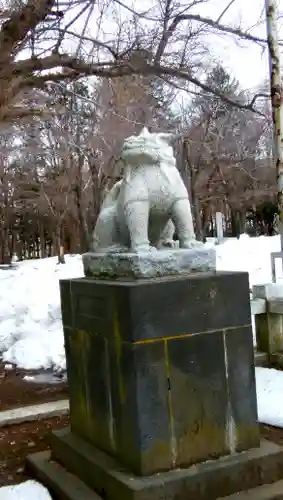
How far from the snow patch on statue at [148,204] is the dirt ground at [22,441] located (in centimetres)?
206

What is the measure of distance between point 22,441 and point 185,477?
2.46 metres

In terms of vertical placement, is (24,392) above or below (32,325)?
below

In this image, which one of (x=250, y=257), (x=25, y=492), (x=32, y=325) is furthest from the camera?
(x=250, y=257)

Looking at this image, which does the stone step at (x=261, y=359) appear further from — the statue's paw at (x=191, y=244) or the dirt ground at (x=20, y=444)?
the statue's paw at (x=191, y=244)

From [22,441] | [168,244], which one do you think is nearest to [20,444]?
[22,441]

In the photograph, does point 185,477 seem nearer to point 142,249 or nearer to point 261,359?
point 142,249

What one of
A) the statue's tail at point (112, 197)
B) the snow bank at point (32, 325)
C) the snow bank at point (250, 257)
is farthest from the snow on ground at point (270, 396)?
the snow bank at point (250, 257)

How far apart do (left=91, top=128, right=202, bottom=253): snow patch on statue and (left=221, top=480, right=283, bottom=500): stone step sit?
174cm

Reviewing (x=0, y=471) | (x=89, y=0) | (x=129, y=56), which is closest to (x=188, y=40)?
(x=129, y=56)

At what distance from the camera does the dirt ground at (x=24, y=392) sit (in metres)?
6.89

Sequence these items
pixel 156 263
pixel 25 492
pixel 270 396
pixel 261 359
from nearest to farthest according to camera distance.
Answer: pixel 156 263 < pixel 25 492 < pixel 270 396 < pixel 261 359

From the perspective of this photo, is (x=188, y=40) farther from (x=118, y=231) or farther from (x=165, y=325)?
(x=165, y=325)

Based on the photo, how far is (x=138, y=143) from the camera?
4074 millimetres

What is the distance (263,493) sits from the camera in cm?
360
